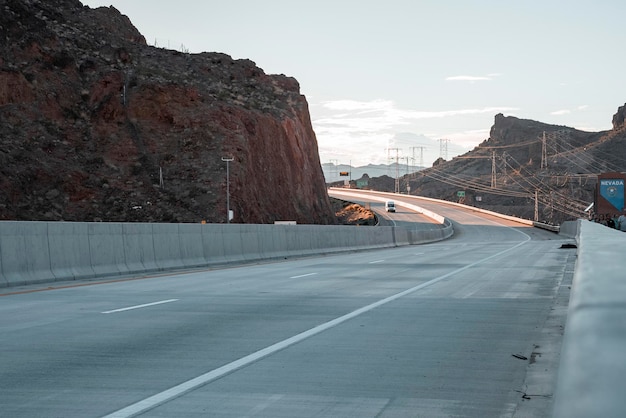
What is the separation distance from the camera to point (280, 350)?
29.3 feet

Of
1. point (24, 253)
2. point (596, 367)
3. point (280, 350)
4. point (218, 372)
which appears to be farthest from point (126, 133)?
point (596, 367)

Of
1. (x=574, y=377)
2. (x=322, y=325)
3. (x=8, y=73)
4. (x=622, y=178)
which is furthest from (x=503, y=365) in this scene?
(x=8, y=73)

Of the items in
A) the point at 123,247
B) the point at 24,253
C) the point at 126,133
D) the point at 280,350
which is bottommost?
the point at 280,350

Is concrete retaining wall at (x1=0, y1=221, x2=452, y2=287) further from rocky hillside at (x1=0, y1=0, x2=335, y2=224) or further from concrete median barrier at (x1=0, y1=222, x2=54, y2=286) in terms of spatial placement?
rocky hillside at (x1=0, y1=0, x2=335, y2=224)

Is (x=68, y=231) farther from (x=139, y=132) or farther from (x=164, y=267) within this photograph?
(x=139, y=132)

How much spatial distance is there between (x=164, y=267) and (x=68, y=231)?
434cm

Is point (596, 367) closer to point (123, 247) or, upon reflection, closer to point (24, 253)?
point (24, 253)

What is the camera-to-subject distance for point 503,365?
27.2 feet

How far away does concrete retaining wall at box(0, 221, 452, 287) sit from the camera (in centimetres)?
1772

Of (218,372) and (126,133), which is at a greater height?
(126,133)

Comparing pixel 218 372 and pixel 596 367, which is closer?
pixel 596 367

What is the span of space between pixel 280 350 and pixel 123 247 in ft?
43.8

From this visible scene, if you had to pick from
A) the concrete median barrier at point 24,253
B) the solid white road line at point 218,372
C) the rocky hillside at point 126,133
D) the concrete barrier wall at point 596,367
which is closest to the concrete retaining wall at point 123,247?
the concrete median barrier at point 24,253

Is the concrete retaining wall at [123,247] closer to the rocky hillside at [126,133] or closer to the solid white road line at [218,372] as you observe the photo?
the solid white road line at [218,372]
